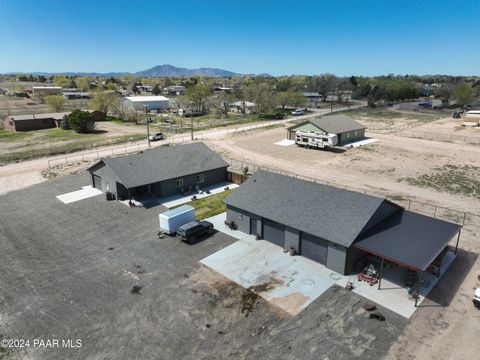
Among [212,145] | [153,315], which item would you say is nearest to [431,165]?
[212,145]

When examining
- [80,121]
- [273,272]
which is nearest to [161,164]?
[273,272]

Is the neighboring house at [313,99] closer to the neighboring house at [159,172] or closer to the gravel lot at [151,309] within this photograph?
the neighboring house at [159,172]

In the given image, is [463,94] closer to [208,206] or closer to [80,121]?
[208,206]

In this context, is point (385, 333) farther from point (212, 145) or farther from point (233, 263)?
point (212, 145)

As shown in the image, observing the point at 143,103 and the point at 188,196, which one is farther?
the point at 143,103

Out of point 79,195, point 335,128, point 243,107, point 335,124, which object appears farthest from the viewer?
point 243,107

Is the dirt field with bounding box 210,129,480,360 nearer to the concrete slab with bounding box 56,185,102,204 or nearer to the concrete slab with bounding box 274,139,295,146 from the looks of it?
the concrete slab with bounding box 274,139,295,146
